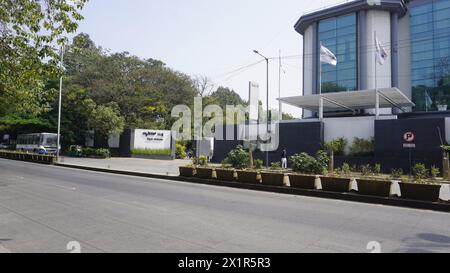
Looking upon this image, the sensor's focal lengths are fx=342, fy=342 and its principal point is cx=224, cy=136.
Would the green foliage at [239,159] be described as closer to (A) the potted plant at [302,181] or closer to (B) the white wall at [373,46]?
(A) the potted plant at [302,181]

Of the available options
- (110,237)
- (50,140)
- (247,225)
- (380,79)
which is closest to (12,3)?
(110,237)

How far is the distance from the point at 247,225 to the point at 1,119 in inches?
1998

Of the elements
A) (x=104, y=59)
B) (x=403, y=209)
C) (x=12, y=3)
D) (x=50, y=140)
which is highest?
(x=104, y=59)

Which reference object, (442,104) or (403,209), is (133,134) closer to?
(403,209)

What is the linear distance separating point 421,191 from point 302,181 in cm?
435

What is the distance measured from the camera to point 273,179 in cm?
1511

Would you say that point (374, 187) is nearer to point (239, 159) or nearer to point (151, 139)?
point (239, 159)

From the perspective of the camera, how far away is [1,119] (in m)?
47.3

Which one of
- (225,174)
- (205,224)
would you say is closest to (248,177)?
(225,174)

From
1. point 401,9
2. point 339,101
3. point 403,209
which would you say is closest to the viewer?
point 403,209

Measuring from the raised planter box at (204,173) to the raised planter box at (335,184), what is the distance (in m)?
6.12

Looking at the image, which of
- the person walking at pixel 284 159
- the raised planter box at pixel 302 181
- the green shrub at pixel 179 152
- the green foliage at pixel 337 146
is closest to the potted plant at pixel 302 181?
the raised planter box at pixel 302 181

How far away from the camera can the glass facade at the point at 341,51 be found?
45094 millimetres

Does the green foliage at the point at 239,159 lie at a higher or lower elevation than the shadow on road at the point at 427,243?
higher
